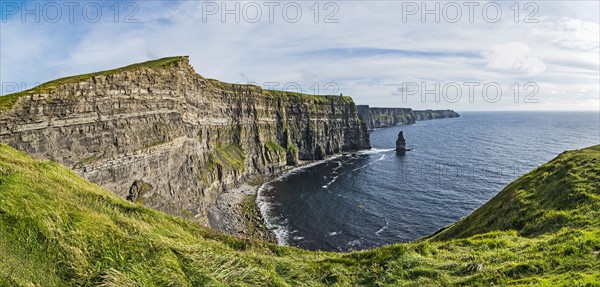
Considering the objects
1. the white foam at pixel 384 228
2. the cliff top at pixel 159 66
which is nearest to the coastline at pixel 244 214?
the white foam at pixel 384 228

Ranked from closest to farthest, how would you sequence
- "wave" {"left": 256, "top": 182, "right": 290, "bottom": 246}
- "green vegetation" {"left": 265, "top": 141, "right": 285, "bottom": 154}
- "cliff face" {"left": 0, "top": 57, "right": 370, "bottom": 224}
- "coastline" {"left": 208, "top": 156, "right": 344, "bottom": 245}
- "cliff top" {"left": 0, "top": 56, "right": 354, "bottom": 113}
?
"cliff top" {"left": 0, "top": 56, "right": 354, "bottom": 113}
"cliff face" {"left": 0, "top": 57, "right": 370, "bottom": 224}
"wave" {"left": 256, "top": 182, "right": 290, "bottom": 246}
"coastline" {"left": 208, "top": 156, "right": 344, "bottom": 245}
"green vegetation" {"left": 265, "top": 141, "right": 285, "bottom": 154}

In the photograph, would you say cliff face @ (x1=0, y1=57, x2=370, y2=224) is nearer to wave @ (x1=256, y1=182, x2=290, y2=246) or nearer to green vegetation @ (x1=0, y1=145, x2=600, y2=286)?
wave @ (x1=256, y1=182, x2=290, y2=246)

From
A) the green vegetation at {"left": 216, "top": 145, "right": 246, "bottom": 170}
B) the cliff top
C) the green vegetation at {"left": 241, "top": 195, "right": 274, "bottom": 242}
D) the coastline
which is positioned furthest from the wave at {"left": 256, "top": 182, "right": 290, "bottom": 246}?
the cliff top

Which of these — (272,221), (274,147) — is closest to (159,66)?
(272,221)

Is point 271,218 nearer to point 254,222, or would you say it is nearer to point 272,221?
point 272,221

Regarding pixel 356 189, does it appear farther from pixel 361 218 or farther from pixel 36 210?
pixel 36 210

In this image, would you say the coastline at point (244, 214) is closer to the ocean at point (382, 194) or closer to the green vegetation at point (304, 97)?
the ocean at point (382, 194)

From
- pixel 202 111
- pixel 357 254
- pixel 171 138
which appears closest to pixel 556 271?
pixel 357 254
